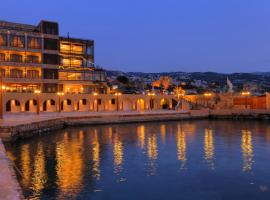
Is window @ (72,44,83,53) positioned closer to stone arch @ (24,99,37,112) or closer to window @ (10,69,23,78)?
window @ (10,69,23,78)

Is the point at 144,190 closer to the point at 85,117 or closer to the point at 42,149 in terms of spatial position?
the point at 42,149

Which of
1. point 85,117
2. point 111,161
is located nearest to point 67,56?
point 85,117

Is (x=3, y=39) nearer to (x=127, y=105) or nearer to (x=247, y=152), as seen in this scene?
(x=127, y=105)

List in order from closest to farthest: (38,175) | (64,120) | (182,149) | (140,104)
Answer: (38,175), (182,149), (64,120), (140,104)

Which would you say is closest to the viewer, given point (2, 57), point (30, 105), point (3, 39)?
point (30, 105)

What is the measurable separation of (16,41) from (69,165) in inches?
2163

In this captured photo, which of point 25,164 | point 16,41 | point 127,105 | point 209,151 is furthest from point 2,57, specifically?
point 209,151

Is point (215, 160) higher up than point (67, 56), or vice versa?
point (67, 56)

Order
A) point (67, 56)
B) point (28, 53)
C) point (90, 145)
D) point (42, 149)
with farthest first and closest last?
point (67, 56)
point (28, 53)
point (90, 145)
point (42, 149)

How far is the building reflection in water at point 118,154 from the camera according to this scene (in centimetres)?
2514

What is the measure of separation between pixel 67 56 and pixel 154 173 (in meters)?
72.8

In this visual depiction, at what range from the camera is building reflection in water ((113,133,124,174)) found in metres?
25.1

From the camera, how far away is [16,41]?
7538cm

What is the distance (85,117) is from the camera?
60.9 m
